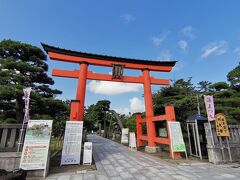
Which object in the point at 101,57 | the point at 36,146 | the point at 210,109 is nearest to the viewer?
the point at 36,146

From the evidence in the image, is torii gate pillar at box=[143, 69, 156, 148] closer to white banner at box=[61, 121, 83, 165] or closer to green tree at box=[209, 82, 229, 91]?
white banner at box=[61, 121, 83, 165]

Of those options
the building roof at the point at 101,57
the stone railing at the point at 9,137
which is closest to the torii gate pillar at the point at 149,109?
the building roof at the point at 101,57

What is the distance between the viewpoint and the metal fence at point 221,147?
5.84 metres

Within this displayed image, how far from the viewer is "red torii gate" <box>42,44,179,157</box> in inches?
287

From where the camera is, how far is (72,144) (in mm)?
5551

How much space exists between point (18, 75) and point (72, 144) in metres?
4.65

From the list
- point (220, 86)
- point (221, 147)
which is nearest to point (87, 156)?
point (221, 147)

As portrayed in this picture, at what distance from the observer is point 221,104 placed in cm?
1242

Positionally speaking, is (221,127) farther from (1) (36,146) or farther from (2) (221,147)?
(1) (36,146)

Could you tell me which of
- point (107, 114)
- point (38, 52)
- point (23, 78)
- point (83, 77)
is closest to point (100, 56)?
point (83, 77)

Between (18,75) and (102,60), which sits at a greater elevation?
(102,60)

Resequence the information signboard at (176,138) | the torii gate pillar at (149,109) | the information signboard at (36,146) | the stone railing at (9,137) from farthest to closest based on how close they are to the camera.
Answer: the torii gate pillar at (149,109)
the information signboard at (176,138)
the stone railing at (9,137)
the information signboard at (36,146)

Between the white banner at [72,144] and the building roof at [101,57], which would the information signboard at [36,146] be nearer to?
the white banner at [72,144]

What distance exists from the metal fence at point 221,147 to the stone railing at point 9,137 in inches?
291
